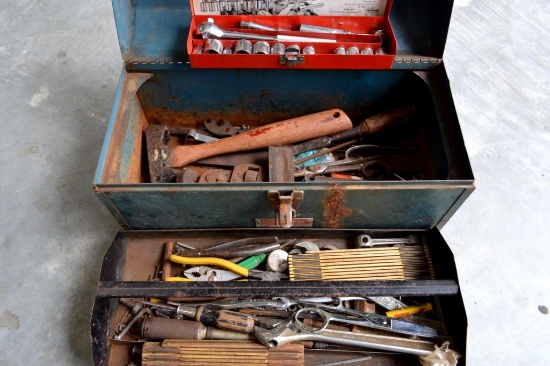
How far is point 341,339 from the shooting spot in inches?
49.9

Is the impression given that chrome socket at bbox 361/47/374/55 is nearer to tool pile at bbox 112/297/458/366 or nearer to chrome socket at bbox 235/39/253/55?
chrome socket at bbox 235/39/253/55

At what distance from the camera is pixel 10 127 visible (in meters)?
1.93

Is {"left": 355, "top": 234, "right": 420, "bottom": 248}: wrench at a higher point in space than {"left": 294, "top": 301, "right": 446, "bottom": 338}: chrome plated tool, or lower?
higher

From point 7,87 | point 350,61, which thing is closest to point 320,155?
point 350,61

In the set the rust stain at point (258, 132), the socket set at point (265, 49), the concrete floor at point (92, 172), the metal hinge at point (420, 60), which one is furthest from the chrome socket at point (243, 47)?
the concrete floor at point (92, 172)

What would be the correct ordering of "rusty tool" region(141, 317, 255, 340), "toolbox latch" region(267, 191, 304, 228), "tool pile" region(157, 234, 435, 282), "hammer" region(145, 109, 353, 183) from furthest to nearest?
1. "hammer" region(145, 109, 353, 183)
2. "tool pile" region(157, 234, 435, 282)
3. "rusty tool" region(141, 317, 255, 340)
4. "toolbox latch" region(267, 191, 304, 228)

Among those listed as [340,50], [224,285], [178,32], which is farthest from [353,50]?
[224,285]

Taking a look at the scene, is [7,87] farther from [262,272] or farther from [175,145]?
[262,272]

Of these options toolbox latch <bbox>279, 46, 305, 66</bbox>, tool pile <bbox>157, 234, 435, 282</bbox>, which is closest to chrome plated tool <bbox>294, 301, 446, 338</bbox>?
tool pile <bbox>157, 234, 435, 282</bbox>

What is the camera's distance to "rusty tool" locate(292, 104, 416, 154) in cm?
152

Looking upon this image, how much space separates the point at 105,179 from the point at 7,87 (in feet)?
3.87

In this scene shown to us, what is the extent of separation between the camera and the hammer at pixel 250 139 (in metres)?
1.49

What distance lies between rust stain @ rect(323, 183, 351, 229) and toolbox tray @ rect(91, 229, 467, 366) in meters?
0.08

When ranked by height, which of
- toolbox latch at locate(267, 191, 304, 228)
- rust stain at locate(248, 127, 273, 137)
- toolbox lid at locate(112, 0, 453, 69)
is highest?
toolbox lid at locate(112, 0, 453, 69)
